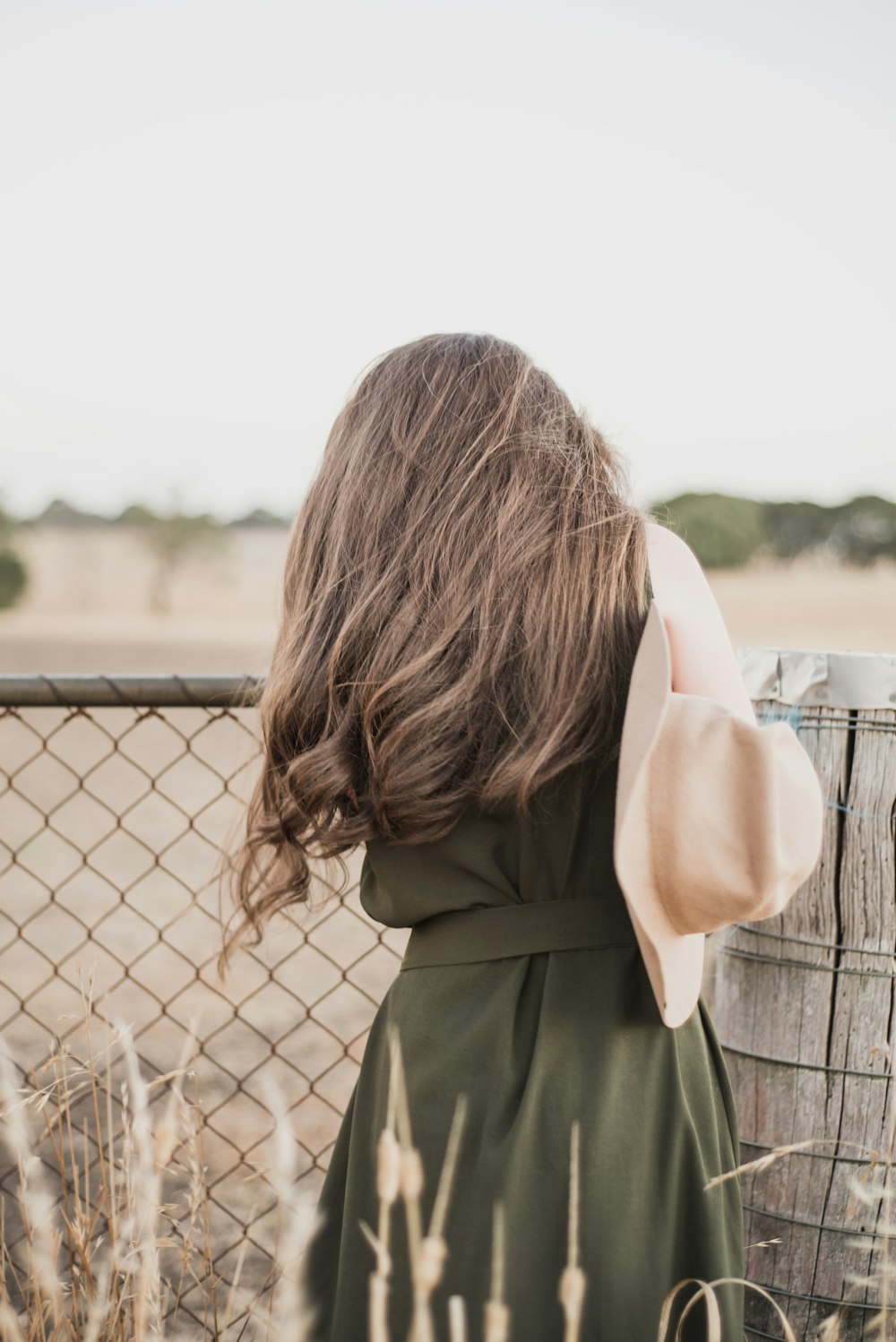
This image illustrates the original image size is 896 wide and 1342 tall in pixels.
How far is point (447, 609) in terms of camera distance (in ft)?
4.45

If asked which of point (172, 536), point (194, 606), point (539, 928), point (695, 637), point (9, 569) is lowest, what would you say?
point (194, 606)

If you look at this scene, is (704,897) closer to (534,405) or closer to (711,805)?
(711,805)

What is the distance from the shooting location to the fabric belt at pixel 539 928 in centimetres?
135

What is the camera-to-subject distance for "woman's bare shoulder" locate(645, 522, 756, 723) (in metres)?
1.25

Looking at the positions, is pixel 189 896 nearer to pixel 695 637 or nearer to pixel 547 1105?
pixel 547 1105

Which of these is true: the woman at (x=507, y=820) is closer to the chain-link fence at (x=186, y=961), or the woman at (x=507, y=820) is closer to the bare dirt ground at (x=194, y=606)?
the chain-link fence at (x=186, y=961)

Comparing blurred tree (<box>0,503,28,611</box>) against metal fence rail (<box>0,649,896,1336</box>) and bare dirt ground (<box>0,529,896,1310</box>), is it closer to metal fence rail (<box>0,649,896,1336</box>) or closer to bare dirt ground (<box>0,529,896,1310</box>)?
bare dirt ground (<box>0,529,896,1310</box>)

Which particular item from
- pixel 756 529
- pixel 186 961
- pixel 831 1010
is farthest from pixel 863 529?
pixel 831 1010

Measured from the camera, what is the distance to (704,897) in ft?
3.78

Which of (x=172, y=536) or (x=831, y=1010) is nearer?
(x=831, y=1010)

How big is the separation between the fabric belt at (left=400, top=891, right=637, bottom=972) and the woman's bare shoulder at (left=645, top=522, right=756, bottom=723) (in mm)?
293

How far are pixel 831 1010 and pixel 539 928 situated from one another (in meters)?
0.56

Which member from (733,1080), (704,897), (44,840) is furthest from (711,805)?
(44,840)

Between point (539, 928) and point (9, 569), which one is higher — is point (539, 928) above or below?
above
